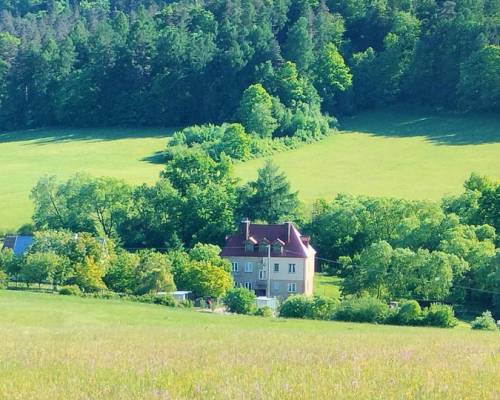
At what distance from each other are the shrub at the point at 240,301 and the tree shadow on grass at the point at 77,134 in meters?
58.4

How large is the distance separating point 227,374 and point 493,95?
93.2 metres

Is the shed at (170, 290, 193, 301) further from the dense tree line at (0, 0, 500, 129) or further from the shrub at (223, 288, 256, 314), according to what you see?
the dense tree line at (0, 0, 500, 129)

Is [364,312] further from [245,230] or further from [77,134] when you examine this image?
[77,134]

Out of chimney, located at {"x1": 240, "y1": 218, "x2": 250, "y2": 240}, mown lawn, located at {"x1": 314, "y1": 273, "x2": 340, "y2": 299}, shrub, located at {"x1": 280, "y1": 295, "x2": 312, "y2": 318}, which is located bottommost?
mown lawn, located at {"x1": 314, "y1": 273, "x2": 340, "y2": 299}

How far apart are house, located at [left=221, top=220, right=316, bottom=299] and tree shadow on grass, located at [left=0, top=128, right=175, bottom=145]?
45.3m

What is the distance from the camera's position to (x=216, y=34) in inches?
4941

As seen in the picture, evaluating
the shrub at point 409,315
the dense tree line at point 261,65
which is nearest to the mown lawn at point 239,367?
the shrub at point 409,315

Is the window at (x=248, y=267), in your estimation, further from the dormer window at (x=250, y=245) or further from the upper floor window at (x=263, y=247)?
the upper floor window at (x=263, y=247)

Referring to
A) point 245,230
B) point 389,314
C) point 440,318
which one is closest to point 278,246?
point 245,230

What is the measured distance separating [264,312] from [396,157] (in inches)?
1957

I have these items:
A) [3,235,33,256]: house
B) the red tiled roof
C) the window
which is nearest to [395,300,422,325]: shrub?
the red tiled roof

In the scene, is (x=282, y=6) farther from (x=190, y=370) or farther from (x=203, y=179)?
(x=190, y=370)

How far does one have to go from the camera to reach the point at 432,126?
351 ft

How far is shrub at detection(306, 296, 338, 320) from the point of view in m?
48.9
